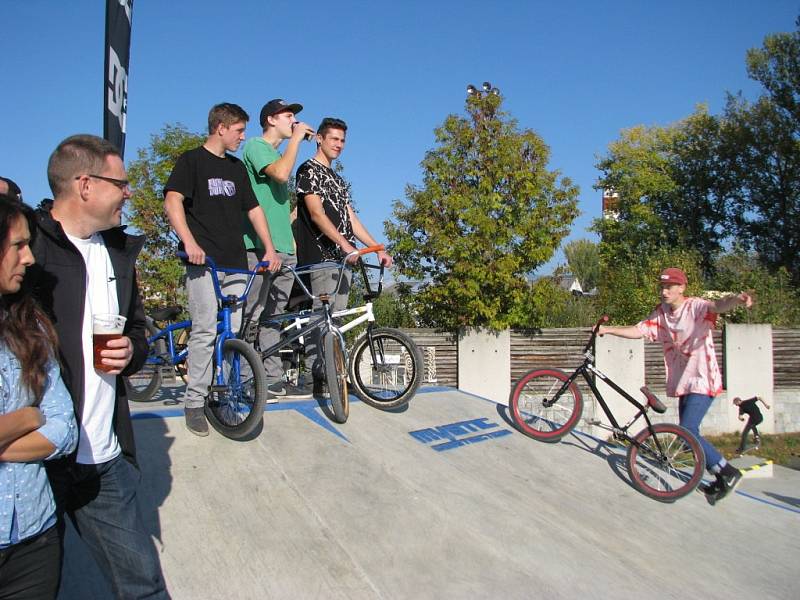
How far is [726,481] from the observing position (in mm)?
5367

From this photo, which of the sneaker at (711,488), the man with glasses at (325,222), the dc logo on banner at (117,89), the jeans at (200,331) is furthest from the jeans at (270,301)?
the sneaker at (711,488)

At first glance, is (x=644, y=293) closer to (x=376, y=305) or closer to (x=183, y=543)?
(x=376, y=305)

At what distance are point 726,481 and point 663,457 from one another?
50 centimetres

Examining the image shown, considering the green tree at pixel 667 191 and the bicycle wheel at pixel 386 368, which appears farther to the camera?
the green tree at pixel 667 191

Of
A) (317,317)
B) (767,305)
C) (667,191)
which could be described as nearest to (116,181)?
(317,317)

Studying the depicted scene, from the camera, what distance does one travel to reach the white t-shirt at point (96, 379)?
6.83 ft

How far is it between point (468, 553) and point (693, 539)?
1942mm

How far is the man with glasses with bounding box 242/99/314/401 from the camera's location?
201 inches

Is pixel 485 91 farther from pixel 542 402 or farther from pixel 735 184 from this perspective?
pixel 735 184

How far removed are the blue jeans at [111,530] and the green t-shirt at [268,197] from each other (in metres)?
3.30

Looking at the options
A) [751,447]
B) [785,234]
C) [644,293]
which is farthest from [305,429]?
[785,234]

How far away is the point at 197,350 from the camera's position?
4.54 meters

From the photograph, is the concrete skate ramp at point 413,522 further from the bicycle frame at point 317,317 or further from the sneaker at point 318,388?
the bicycle frame at point 317,317

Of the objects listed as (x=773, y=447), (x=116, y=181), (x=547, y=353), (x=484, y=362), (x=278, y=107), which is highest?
(x=278, y=107)
